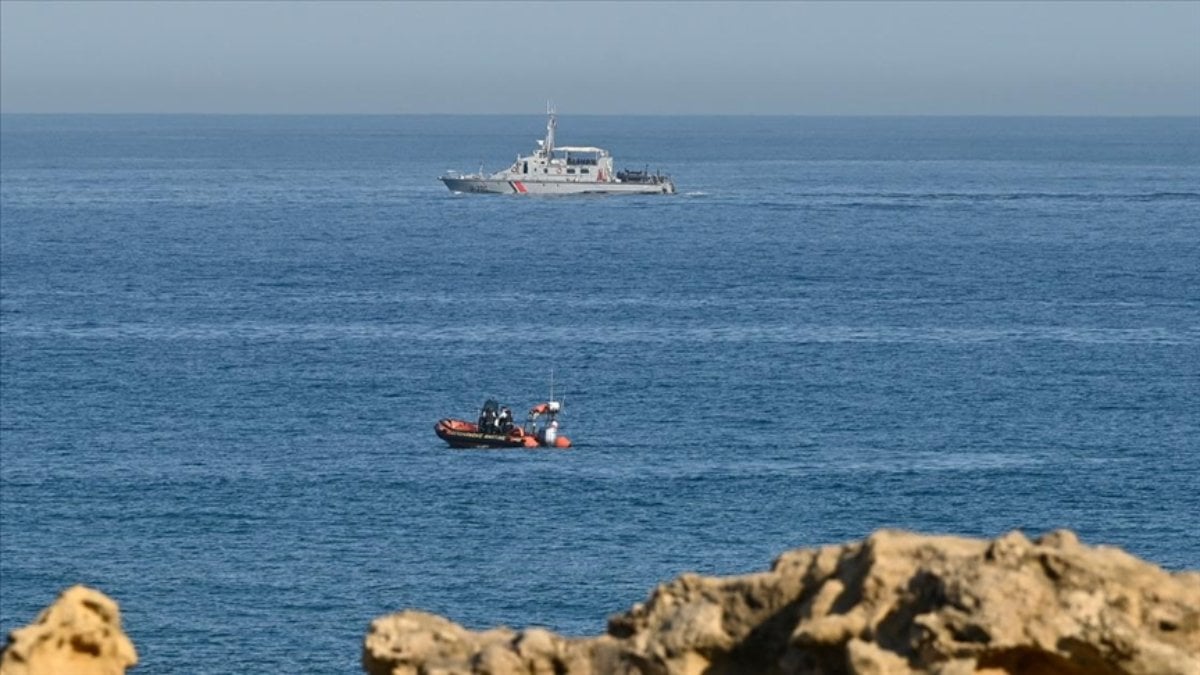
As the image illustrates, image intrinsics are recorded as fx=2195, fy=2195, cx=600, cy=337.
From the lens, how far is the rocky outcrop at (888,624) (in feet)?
41.7

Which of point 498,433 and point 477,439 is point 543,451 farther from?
point 477,439

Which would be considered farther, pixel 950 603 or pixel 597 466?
pixel 597 466

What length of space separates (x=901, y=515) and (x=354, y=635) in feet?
81.4

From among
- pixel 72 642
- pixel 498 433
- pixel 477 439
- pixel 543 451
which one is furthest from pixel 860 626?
pixel 498 433

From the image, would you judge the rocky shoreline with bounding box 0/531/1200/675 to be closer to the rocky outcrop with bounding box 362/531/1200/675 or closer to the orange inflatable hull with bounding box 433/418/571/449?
the rocky outcrop with bounding box 362/531/1200/675

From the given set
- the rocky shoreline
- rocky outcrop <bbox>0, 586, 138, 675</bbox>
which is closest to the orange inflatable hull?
rocky outcrop <bbox>0, 586, 138, 675</bbox>

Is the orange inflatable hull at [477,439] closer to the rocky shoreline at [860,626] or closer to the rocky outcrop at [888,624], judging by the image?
the rocky shoreline at [860,626]

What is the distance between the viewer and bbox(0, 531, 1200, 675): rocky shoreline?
41.7ft

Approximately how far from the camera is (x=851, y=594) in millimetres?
13398

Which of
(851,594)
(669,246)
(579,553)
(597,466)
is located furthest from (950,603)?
(669,246)

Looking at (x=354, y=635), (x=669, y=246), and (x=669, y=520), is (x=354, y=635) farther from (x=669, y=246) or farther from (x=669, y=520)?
(x=669, y=246)

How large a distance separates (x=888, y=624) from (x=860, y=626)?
0.18 m

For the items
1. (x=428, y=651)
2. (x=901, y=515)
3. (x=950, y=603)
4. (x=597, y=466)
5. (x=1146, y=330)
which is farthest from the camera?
(x=1146, y=330)

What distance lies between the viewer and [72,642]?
14.6 metres
